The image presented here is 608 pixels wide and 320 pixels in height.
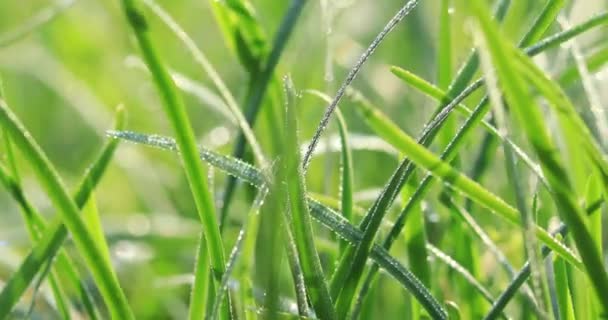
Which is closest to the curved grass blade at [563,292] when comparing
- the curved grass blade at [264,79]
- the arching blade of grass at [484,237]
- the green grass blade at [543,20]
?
the arching blade of grass at [484,237]

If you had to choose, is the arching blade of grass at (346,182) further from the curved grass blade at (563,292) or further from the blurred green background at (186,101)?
the curved grass blade at (563,292)

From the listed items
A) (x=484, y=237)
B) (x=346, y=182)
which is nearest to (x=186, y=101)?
(x=346, y=182)

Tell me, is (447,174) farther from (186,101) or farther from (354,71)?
(186,101)

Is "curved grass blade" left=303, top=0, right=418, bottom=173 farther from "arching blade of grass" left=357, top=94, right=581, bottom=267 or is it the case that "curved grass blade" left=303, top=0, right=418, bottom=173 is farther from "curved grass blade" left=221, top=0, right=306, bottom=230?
"curved grass blade" left=221, top=0, right=306, bottom=230

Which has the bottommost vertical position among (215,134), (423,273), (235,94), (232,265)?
(232,265)

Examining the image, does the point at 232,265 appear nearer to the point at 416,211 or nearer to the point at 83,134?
the point at 416,211

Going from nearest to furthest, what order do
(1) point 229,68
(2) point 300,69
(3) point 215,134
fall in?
(3) point 215,134
(2) point 300,69
(1) point 229,68

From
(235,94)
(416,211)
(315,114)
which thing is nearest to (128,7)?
(416,211)
